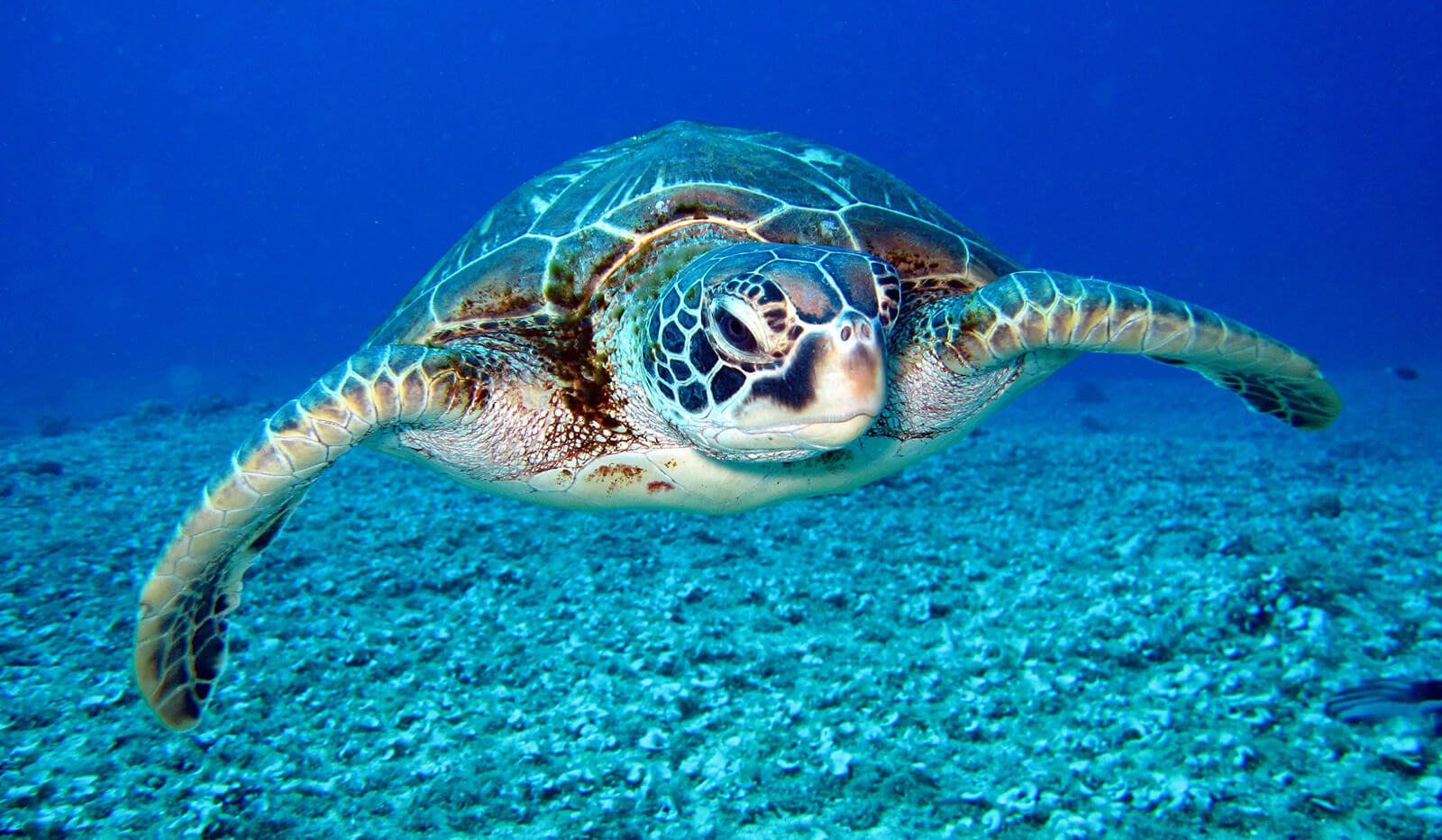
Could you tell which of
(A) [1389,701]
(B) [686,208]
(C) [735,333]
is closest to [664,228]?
(B) [686,208]

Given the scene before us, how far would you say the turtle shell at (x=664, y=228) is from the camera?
2922 mm

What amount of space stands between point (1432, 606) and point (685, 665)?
12.3ft

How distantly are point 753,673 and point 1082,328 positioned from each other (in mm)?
2007

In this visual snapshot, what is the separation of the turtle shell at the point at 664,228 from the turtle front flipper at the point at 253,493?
1.77 feet

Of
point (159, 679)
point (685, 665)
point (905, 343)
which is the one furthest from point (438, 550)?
point (905, 343)

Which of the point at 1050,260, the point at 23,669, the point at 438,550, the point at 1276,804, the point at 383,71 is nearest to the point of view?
the point at 1276,804

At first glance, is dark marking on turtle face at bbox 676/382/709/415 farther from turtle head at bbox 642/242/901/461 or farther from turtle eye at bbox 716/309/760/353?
turtle eye at bbox 716/309/760/353

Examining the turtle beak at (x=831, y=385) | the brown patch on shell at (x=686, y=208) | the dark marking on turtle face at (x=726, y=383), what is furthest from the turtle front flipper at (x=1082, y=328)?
the dark marking on turtle face at (x=726, y=383)

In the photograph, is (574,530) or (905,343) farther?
(574,530)

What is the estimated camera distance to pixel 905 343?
2.75 meters

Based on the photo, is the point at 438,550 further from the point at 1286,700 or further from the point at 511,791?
the point at 1286,700

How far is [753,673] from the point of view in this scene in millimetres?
2953

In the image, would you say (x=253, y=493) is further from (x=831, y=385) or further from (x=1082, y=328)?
(x=1082, y=328)

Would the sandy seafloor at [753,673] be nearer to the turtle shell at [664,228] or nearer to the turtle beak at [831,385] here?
the turtle beak at [831,385]
